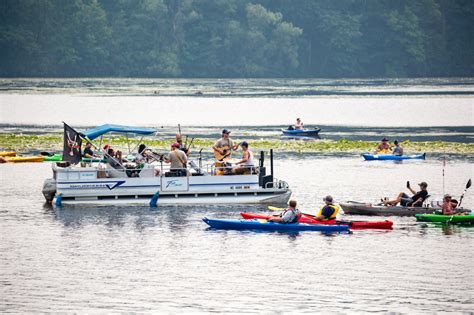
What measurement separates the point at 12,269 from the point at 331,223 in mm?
11308

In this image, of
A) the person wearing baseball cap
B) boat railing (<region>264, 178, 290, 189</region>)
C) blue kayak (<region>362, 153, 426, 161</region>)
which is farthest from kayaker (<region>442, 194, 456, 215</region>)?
blue kayak (<region>362, 153, 426, 161</region>)

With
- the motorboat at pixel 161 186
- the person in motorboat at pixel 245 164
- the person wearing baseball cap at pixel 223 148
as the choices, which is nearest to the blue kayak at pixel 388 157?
the motorboat at pixel 161 186

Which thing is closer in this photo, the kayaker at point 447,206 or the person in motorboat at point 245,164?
the kayaker at point 447,206

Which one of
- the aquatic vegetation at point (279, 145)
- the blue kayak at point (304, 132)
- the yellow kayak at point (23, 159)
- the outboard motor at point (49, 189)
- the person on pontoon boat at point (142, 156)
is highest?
the blue kayak at point (304, 132)

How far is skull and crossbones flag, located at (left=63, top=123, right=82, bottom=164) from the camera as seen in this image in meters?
44.2

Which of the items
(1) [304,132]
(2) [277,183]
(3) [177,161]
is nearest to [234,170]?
(2) [277,183]

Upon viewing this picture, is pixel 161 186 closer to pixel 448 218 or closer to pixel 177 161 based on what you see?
pixel 177 161

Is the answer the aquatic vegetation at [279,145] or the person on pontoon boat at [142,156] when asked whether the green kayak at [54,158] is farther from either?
the person on pontoon boat at [142,156]

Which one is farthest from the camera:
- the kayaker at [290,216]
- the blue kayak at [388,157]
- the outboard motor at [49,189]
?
the blue kayak at [388,157]

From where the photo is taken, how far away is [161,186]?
4478 centimetres

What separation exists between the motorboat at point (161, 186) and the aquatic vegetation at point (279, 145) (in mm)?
24170

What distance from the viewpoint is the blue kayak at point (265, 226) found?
39562 millimetres

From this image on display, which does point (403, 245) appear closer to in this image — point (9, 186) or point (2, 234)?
point (2, 234)

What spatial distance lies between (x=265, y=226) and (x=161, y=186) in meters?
6.31
